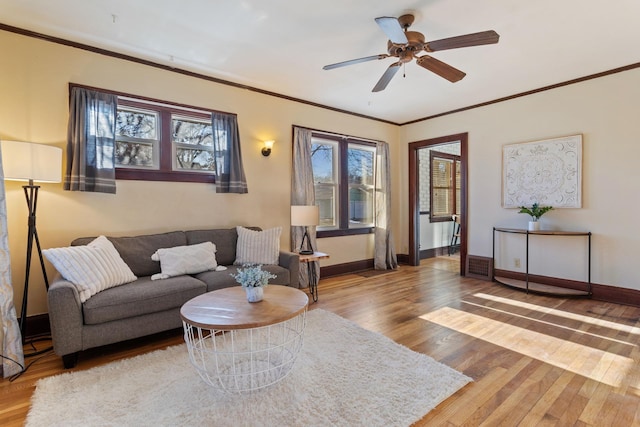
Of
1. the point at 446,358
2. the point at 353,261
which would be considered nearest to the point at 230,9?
the point at 446,358

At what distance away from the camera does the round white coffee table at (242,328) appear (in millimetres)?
1872

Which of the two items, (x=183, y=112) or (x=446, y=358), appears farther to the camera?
(x=183, y=112)

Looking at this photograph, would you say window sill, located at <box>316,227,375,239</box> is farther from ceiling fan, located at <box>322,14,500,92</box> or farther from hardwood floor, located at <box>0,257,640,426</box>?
ceiling fan, located at <box>322,14,500,92</box>

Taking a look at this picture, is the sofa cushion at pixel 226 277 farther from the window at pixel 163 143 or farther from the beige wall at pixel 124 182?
the window at pixel 163 143

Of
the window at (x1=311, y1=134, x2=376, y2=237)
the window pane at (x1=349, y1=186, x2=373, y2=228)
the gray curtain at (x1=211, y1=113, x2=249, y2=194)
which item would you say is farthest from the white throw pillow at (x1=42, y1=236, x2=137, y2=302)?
the window pane at (x1=349, y1=186, x2=373, y2=228)

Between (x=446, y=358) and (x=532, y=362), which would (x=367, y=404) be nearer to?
(x=446, y=358)

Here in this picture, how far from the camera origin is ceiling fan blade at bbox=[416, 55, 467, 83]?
2.82 m

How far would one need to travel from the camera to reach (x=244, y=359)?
2367 millimetres

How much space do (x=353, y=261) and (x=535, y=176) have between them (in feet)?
9.92

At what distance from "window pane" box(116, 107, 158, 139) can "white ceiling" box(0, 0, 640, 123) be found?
607mm

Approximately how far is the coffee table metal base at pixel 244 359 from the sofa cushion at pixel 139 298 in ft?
1.45

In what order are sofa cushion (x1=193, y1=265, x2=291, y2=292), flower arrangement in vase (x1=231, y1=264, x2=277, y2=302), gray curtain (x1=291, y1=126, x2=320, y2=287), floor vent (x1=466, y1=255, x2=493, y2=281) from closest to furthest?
flower arrangement in vase (x1=231, y1=264, x2=277, y2=302)
sofa cushion (x1=193, y1=265, x2=291, y2=292)
gray curtain (x1=291, y1=126, x2=320, y2=287)
floor vent (x1=466, y1=255, x2=493, y2=281)

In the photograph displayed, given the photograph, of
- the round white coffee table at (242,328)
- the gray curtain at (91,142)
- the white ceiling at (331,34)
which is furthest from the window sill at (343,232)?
the gray curtain at (91,142)

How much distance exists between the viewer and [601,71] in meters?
3.78
